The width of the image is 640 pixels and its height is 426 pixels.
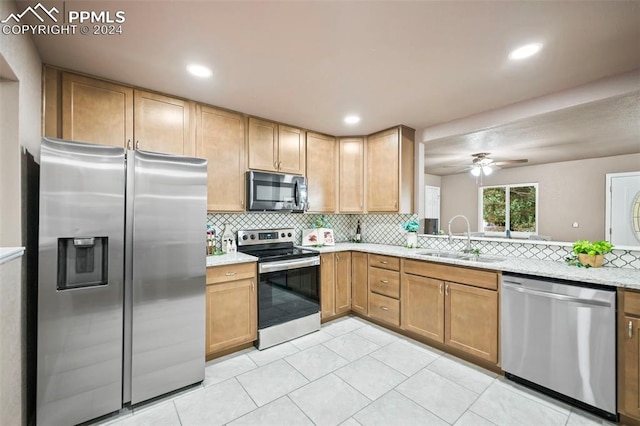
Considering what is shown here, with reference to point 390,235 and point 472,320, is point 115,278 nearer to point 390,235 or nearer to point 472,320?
point 472,320

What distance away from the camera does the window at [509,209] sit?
20.2ft

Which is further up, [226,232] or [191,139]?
[191,139]

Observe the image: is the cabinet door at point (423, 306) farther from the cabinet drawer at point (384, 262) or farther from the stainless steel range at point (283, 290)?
the stainless steel range at point (283, 290)

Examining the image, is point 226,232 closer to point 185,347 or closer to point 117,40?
point 185,347

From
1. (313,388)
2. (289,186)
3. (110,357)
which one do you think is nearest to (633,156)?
(289,186)

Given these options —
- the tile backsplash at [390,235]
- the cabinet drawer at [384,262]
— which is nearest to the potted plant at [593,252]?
the tile backsplash at [390,235]

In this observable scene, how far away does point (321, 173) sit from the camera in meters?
3.65

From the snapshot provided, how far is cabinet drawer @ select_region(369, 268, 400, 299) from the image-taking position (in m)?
3.01

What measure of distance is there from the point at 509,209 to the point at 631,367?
18.3ft

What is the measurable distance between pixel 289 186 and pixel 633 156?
21.5ft

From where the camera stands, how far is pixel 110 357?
175cm

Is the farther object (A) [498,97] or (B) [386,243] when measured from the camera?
(B) [386,243]

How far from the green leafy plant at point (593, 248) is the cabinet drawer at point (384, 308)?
1.64 metres

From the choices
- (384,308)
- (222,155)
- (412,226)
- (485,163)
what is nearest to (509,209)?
(485,163)
